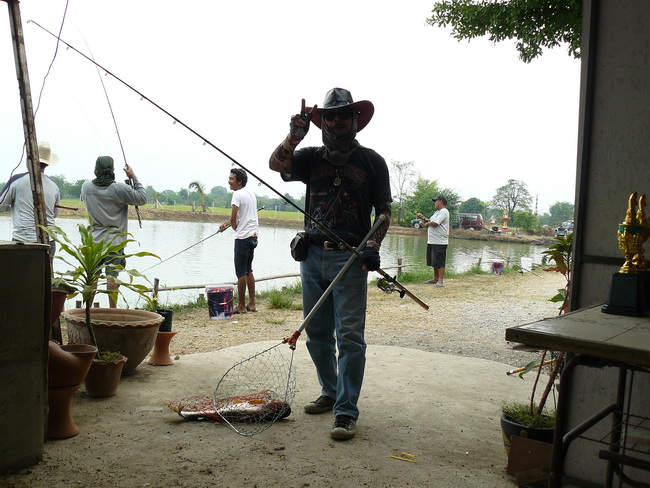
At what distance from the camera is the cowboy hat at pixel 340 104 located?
3.07m

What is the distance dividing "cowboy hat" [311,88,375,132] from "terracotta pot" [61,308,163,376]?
1.76 meters

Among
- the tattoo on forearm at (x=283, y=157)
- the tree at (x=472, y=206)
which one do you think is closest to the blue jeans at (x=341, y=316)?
the tattoo on forearm at (x=283, y=157)

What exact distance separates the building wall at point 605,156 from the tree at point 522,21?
13.8 feet

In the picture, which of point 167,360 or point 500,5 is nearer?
point 167,360

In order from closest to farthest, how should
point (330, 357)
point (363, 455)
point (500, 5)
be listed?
point (363, 455) → point (330, 357) → point (500, 5)

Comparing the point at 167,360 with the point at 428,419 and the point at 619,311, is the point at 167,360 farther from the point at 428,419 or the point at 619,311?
the point at 619,311

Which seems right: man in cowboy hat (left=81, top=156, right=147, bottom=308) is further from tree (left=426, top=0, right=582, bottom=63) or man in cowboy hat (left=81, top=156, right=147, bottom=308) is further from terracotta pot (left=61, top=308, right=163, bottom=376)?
tree (left=426, top=0, right=582, bottom=63)

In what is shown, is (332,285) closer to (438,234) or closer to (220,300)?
(220,300)

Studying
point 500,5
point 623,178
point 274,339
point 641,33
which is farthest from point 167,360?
point 500,5

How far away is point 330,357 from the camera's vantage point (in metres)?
3.32

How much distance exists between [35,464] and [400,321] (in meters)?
4.96

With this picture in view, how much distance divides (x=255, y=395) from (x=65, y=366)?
1117mm

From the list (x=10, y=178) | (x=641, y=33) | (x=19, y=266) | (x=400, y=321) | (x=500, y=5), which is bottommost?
(x=400, y=321)

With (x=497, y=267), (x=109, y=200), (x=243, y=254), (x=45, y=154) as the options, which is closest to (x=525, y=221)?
(x=497, y=267)
